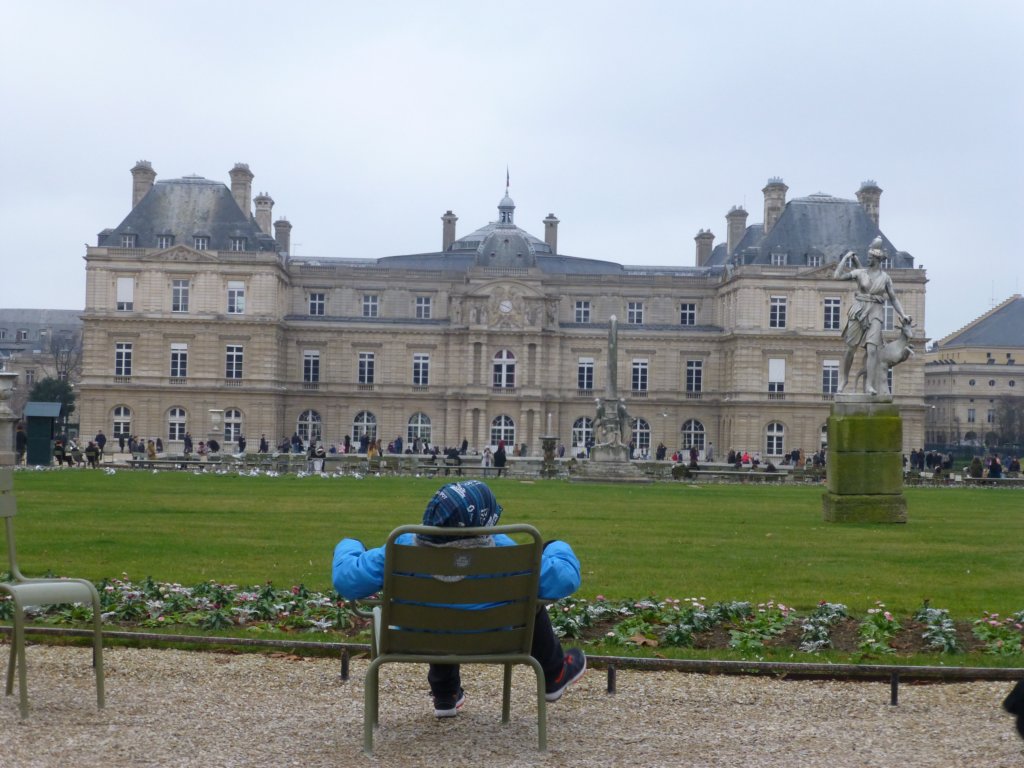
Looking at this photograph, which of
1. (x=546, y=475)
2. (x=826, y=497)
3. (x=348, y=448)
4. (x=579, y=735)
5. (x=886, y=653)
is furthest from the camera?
Result: (x=348, y=448)

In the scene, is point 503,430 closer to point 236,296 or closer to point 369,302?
point 369,302

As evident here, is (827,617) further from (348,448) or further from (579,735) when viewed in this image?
(348,448)

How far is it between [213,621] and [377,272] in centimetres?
6340

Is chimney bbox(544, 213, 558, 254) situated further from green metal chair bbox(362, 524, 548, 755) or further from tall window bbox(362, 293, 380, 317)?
green metal chair bbox(362, 524, 548, 755)

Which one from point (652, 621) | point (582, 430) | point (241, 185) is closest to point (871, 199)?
point (582, 430)

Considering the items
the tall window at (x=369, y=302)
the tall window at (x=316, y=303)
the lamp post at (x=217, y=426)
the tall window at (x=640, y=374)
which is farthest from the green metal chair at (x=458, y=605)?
the tall window at (x=316, y=303)

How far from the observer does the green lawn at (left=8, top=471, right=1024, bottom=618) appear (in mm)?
13234

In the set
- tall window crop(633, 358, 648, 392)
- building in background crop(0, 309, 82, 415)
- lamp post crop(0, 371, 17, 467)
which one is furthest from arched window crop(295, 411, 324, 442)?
lamp post crop(0, 371, 17, 467)

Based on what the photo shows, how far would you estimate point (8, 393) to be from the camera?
27859 millimetres

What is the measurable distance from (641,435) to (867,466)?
48.7 m

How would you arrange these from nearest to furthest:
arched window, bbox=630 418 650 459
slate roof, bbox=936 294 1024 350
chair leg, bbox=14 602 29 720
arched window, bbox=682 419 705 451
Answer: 1. chair leg, bbox=14 602 29 720
2. arched window, bbox=630 418 650 459
3. arched window, bbox=682 419 705 451
4. slate roof, bbox=936 294 1024 350

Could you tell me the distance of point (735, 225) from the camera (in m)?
76.2

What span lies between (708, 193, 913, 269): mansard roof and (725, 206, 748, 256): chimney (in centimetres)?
575

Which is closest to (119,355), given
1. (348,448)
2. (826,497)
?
(348,448)
